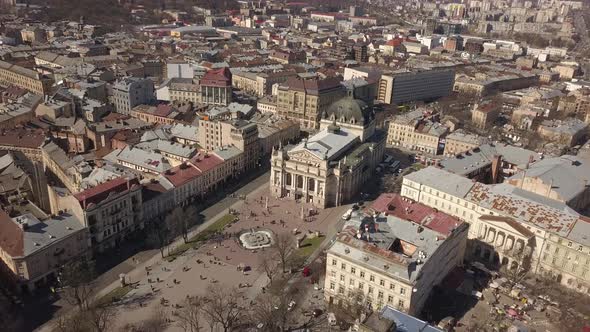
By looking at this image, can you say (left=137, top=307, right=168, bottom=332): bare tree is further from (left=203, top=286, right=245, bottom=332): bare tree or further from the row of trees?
the row of trees

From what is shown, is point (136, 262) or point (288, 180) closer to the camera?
point (136, 262)

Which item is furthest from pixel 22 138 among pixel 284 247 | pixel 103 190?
pixel 284 247

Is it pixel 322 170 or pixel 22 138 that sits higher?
pixel 22 138

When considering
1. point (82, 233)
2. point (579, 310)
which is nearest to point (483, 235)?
point (579, 310)

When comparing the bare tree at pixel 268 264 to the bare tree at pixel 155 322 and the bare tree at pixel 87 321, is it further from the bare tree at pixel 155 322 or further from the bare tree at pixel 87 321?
the bare tree at pixel 87 321

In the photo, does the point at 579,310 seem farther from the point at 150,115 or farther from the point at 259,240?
the point at 150,115

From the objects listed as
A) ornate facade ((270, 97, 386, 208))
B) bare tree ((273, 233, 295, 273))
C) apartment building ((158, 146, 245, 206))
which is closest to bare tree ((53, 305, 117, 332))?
bare tree ((273, 233, 295, 273))

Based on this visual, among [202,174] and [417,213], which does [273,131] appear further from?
[417,213]

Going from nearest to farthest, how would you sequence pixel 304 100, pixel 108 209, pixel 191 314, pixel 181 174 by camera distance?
pixel 191 314 → pixel 108 209 → pixel 181 174 → pixel 304 100
